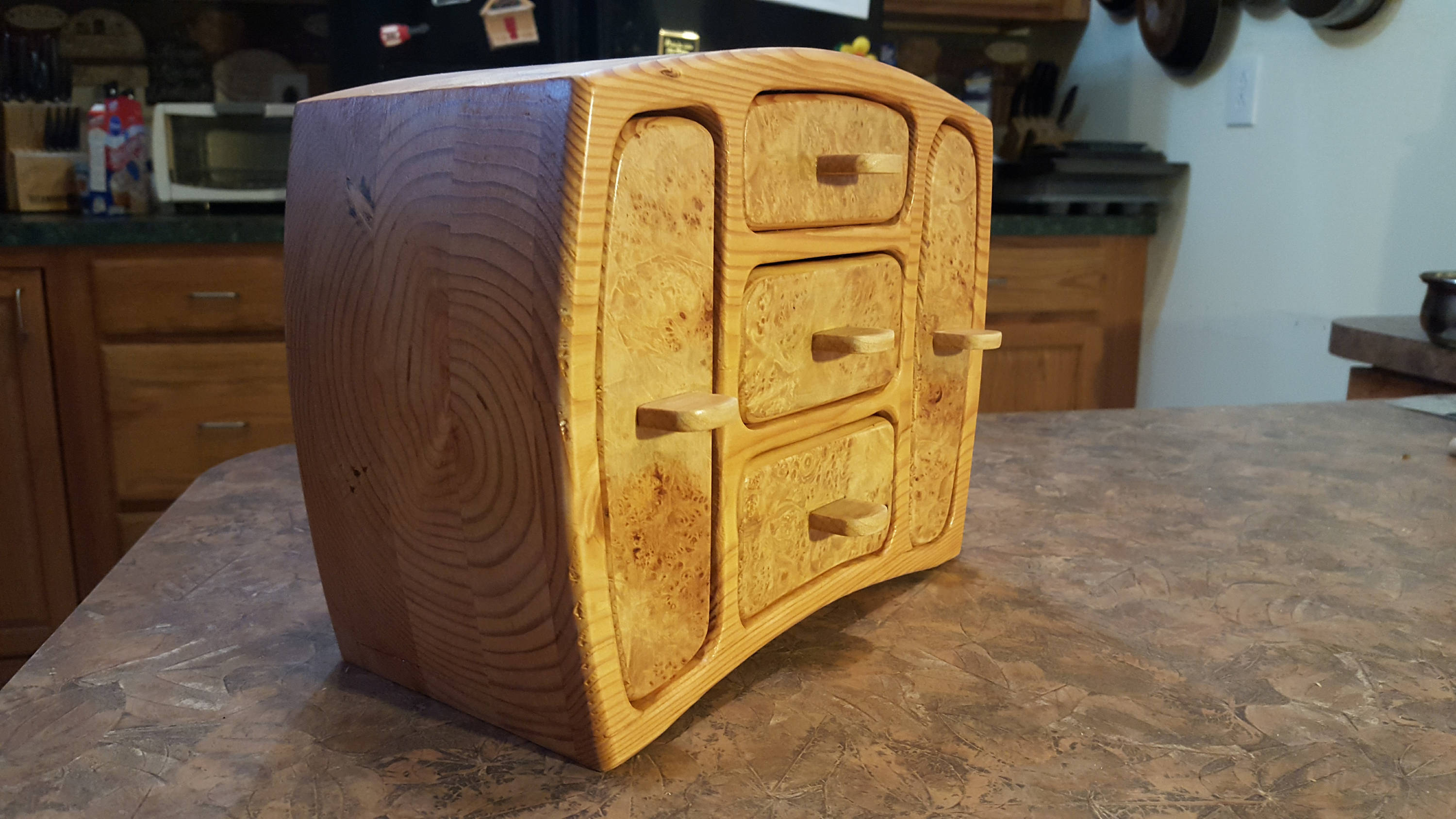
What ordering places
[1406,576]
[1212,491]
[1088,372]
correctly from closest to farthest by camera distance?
[1406,576], [1212,491], [1088,372]

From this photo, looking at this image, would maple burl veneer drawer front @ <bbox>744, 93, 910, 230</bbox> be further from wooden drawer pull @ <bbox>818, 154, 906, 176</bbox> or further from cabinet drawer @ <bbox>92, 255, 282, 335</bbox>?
cabinet drawer @ <bbox>92, 255, 282, 335</bbox>

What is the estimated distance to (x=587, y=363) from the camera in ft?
1.46

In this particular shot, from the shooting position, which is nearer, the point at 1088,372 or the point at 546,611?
the point at 546,611

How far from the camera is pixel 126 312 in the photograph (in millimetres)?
1966

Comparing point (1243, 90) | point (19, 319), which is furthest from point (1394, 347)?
point (19, 319)

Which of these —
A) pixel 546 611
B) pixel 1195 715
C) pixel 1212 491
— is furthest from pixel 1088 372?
pixel 546 611

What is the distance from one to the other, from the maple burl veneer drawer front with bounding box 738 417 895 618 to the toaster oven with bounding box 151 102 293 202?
181 cm

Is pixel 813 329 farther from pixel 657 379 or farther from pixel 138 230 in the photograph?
pixel 138 230

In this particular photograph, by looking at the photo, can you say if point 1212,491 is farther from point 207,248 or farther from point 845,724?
point 207,248

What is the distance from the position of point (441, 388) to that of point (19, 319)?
1.89 meters

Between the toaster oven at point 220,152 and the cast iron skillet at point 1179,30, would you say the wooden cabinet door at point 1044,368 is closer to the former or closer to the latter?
the cast iron skillet at point 1179,30

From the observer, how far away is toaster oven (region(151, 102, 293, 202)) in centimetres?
211

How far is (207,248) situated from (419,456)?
173cm

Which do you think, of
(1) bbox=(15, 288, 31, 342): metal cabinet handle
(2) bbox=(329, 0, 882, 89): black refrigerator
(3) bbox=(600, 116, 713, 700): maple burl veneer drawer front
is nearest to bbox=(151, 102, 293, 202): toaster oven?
(2) bbox=(329, 0, 882, 89): black refrigerator
